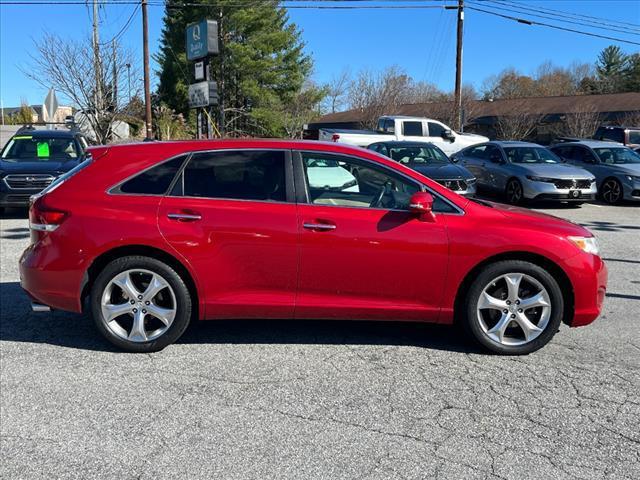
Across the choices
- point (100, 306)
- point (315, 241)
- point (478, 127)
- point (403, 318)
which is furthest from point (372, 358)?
point (478, 127)

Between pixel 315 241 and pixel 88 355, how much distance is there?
195cm

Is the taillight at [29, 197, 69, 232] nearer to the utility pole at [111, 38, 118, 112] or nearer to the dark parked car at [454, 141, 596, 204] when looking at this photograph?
the dark parked car at [454, 141, 596, 204]

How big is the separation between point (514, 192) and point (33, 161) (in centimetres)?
1078

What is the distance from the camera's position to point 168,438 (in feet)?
10.9

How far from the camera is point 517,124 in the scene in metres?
34.7

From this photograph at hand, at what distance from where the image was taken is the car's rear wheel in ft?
49.1

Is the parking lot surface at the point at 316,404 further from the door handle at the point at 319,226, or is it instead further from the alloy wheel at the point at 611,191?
the alloy wheel at the point at 611,191

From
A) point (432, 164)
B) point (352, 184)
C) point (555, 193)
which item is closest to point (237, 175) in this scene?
point (352, 184)

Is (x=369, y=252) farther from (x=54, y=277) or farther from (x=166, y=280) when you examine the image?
(x=54, y=277)

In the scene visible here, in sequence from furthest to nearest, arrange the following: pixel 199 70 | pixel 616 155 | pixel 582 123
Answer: pixel 582 123, pixel 199 70, pixel 616 155

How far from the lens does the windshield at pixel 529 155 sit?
14.9 metres

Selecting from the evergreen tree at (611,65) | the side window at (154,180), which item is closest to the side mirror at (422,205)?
the side window at (154,180)

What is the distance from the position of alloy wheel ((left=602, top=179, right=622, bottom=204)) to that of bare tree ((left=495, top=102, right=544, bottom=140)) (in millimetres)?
19771

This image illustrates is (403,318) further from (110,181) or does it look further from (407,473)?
(110,181)
